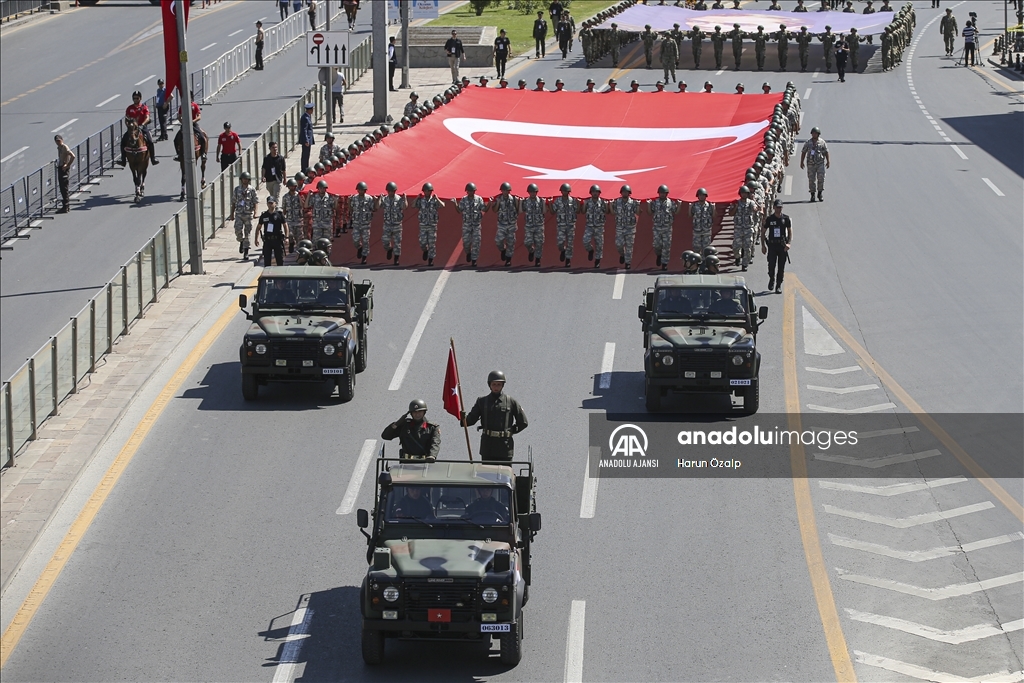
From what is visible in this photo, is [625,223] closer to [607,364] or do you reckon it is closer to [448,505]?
[607,364]

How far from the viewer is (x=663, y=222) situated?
32.5 metres

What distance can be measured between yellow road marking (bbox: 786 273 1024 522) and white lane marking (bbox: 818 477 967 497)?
1.75 ft

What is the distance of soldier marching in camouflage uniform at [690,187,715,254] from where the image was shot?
1271 inches

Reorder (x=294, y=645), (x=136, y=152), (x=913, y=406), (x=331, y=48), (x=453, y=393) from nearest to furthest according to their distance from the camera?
(x=294, y=645) < (x=453, y=393) < (x=913, y=406) < (x=136, y=152) < (x=331, y=48)

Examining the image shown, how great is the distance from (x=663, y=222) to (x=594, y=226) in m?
1.56

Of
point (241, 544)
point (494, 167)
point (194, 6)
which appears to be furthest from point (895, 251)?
point (194, 6)

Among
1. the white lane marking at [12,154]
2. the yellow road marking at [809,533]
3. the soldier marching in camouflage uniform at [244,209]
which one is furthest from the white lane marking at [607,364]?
the white lane marking at [12,154]

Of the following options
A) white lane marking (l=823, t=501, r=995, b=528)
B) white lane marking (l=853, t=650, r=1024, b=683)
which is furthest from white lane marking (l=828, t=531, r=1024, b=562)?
white lane marking (l=853, t=650, r=1024, b=683)

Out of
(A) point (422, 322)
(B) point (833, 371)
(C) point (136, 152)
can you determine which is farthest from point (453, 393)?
(C) point (136, 152)

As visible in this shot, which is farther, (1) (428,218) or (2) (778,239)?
(1) (428,218)

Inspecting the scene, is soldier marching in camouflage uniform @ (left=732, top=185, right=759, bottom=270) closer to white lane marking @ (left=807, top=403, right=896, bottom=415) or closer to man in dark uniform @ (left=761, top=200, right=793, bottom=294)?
man in dark uniform @ (left=761, top=200, right=793, bottom=294)

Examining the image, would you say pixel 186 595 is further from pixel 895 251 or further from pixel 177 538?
pixel 895 251

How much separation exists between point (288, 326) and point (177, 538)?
5598 millimetres

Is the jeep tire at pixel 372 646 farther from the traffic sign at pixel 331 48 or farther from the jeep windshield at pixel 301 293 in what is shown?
the traffic sign at pixel 331 48
